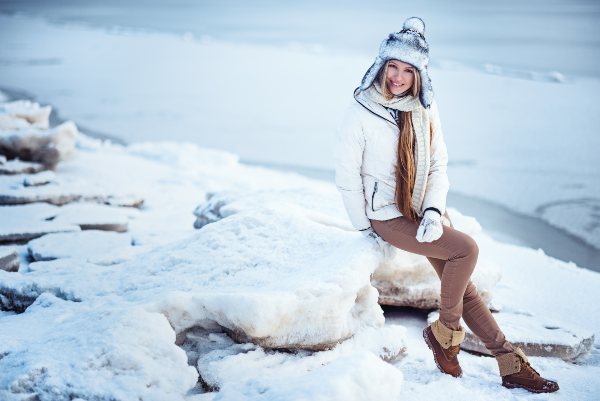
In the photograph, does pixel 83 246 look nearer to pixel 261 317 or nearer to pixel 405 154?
pixel 261 317

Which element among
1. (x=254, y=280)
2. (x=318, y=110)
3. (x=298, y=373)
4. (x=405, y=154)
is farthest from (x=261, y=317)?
(x=318, y=110)

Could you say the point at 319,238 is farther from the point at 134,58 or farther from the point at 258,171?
the point at 134,58

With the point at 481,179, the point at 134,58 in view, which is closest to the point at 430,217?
the point at 481,179

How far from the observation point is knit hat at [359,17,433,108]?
2.91m

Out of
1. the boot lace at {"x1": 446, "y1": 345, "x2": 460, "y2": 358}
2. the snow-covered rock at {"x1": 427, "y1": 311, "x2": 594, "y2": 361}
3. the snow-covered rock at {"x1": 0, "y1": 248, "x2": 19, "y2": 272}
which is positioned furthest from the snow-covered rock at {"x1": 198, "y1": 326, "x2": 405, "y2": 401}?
the snow-covered rock at {"x1": 0, "y1": 248, "x2": 19, "y2": 272}

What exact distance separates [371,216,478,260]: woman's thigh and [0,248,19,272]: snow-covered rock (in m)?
2.62

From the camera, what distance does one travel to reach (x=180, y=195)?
6566 millimetres

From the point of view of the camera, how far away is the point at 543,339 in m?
3.34

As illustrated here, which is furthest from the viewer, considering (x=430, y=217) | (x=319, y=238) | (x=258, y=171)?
(x=258, y=171)

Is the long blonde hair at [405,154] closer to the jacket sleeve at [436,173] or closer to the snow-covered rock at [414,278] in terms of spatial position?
the jacket sleeve at [436,173]

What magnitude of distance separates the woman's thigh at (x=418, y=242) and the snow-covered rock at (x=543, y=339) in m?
0.68

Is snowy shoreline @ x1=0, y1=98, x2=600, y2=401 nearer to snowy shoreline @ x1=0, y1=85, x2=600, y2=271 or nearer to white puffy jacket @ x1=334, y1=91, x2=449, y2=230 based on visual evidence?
white puffy jacket @ x1=334, y1=91, x2=449, y2=230

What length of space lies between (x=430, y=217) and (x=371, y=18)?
28707 millimetres

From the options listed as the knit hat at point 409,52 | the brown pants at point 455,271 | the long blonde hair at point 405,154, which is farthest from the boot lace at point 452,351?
the knit hat at point 409,52
